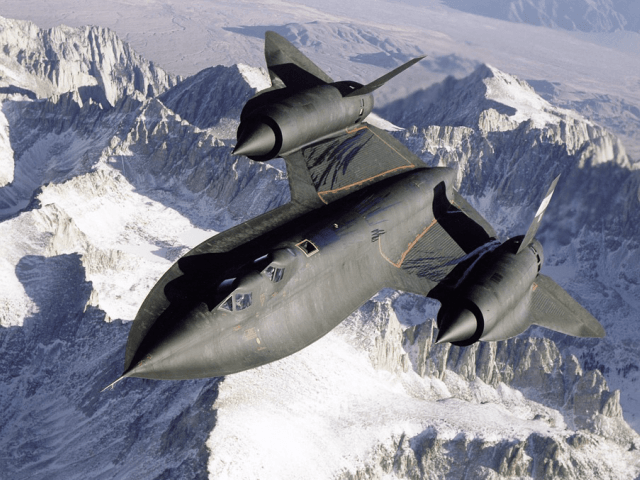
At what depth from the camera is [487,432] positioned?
4208 inches

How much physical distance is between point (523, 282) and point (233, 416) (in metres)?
65.0

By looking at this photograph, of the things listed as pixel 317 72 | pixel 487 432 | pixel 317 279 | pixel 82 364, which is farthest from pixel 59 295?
pixel 317 279

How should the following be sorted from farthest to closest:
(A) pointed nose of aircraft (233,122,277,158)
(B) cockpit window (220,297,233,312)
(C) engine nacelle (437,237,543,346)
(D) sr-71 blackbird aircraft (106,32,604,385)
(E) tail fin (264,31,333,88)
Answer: (E) tail fin (264,31,333,88) < (A) pointed nose of aircraft (233,122,277,158) < (C) engine nacelle (437,237,543,346) < (D) sr-71 blackbird aircraft (106,32,604,385) < (B) cockpit window (220,297,233,312)

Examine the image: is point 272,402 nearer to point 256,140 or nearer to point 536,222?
point 256,140

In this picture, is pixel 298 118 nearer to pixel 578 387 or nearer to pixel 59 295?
pixel 59 295

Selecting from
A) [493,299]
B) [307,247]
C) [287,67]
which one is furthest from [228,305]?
[287,67]

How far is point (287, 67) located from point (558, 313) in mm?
23480

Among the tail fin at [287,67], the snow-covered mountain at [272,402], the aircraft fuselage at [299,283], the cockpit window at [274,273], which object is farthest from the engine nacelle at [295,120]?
the snow-covered mountain at [272,402]

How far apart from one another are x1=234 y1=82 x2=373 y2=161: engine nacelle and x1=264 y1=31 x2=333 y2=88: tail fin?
2.32 metres

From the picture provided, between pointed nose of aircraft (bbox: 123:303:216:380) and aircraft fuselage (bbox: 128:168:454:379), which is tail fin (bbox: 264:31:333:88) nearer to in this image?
aircraft fuselage (bbox: 128:168:454:379)

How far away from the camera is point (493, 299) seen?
105ft

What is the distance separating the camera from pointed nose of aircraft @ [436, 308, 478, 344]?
99.9 ft

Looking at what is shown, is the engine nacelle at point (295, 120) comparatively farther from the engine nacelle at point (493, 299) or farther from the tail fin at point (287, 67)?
the engine nacelle at point (493, 299)

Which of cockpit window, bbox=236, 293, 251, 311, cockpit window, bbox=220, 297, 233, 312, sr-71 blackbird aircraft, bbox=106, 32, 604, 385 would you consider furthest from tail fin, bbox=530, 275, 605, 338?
cockpit window, bbox=220, 297, 233, 312
